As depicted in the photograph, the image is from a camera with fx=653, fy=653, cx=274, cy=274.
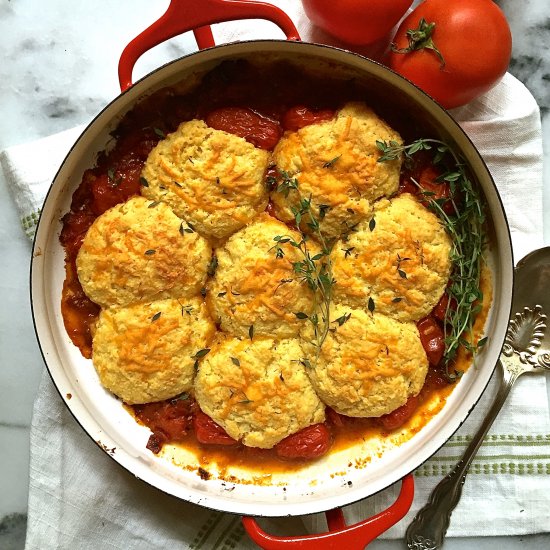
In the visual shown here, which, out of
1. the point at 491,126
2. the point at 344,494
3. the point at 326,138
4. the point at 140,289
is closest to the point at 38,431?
the point at 140,289

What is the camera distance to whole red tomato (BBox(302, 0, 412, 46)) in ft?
8.46

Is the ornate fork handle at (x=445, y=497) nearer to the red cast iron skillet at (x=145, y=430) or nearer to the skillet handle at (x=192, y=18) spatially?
the red cast iron skillet at (x=145, y=430)

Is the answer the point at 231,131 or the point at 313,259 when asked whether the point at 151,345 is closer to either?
the point at 313,259

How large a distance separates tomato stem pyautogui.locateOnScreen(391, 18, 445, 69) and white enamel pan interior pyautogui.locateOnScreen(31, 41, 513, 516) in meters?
0.19

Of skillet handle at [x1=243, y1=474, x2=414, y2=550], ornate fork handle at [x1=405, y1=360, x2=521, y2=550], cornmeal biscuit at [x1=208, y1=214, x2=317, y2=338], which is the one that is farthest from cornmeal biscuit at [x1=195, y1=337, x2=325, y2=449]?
ornate fork handle at [x1=405, y1=360, x2=521, y2=550]

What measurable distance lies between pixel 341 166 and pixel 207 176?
525mm

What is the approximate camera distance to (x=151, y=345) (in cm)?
267

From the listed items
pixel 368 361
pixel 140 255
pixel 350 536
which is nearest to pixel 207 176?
pixel 140 255

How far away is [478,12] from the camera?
8.41 ft

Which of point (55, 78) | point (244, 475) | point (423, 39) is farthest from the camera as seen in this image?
point (55, 78)

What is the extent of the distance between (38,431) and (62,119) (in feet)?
4.75

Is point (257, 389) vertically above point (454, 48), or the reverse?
point (454, 48)

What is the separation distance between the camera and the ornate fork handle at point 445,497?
293 centimetres

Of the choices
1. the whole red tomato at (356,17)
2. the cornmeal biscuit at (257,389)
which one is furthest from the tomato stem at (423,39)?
the cornmeal biscuit at (257,389)
